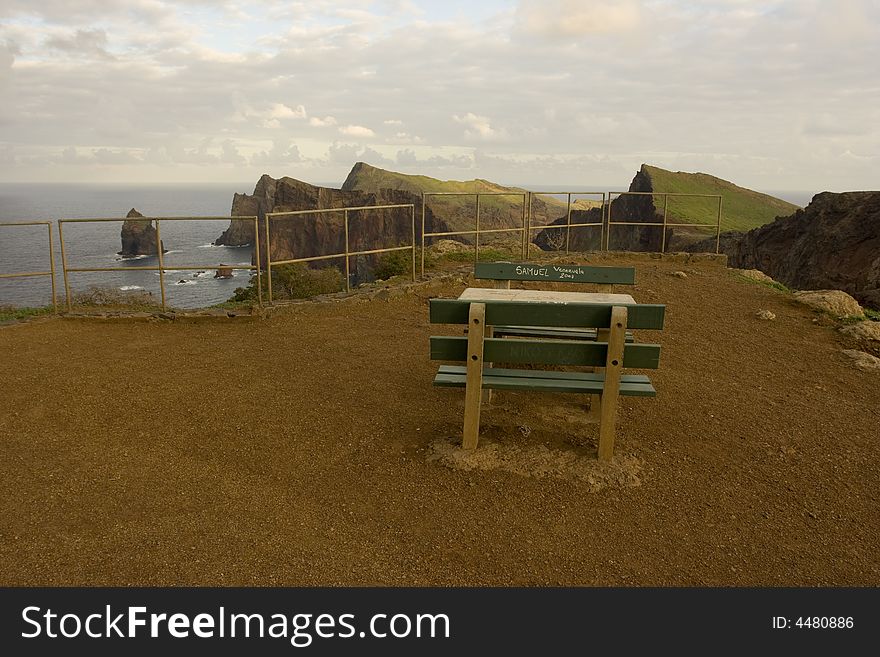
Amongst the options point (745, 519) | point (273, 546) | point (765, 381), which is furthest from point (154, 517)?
point (765, 381)

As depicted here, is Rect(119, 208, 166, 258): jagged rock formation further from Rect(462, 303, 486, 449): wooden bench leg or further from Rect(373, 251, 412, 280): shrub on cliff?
Rect(462, 303, 486, 449): wooden bench leg

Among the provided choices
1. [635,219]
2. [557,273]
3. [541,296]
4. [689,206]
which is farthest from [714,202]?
[541,296]

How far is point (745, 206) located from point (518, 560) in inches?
3259

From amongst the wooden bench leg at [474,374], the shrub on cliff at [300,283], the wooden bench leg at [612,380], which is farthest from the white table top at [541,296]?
the shrub on cliff at [300,283]

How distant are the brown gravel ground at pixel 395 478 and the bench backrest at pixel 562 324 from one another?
712mm

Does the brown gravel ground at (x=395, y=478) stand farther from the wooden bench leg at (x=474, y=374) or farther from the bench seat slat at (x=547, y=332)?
the bench seat slat at (x=547, y=332)

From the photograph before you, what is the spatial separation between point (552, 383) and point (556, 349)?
0.26 m

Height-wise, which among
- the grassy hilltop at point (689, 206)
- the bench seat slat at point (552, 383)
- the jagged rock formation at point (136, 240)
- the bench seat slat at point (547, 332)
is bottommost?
the jagged rock formation at point (136, 240)

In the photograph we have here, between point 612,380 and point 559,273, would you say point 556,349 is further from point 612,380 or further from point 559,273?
point 559,273

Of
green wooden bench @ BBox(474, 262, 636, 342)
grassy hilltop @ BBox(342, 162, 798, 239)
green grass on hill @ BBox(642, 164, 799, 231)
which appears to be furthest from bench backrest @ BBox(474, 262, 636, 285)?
green grass on hill @ BBox(642, 164, 799, 231)

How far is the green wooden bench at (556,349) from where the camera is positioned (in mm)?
4184

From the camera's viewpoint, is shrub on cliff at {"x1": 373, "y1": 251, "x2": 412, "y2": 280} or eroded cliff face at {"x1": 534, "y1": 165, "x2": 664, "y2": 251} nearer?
shrub on cliff at {"x1": 373, "y1": 251, "x2": 412, "y2": 280}

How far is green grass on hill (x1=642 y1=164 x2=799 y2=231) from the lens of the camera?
67.1 m

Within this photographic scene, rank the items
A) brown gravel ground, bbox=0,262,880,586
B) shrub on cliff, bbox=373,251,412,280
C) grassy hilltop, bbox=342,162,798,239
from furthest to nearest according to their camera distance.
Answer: grassy hilltop, bbox=342,162,798,239
shrub on cliff, bbox=373,251,412,280
brown gravel ground, bbox=0,262,880,586
